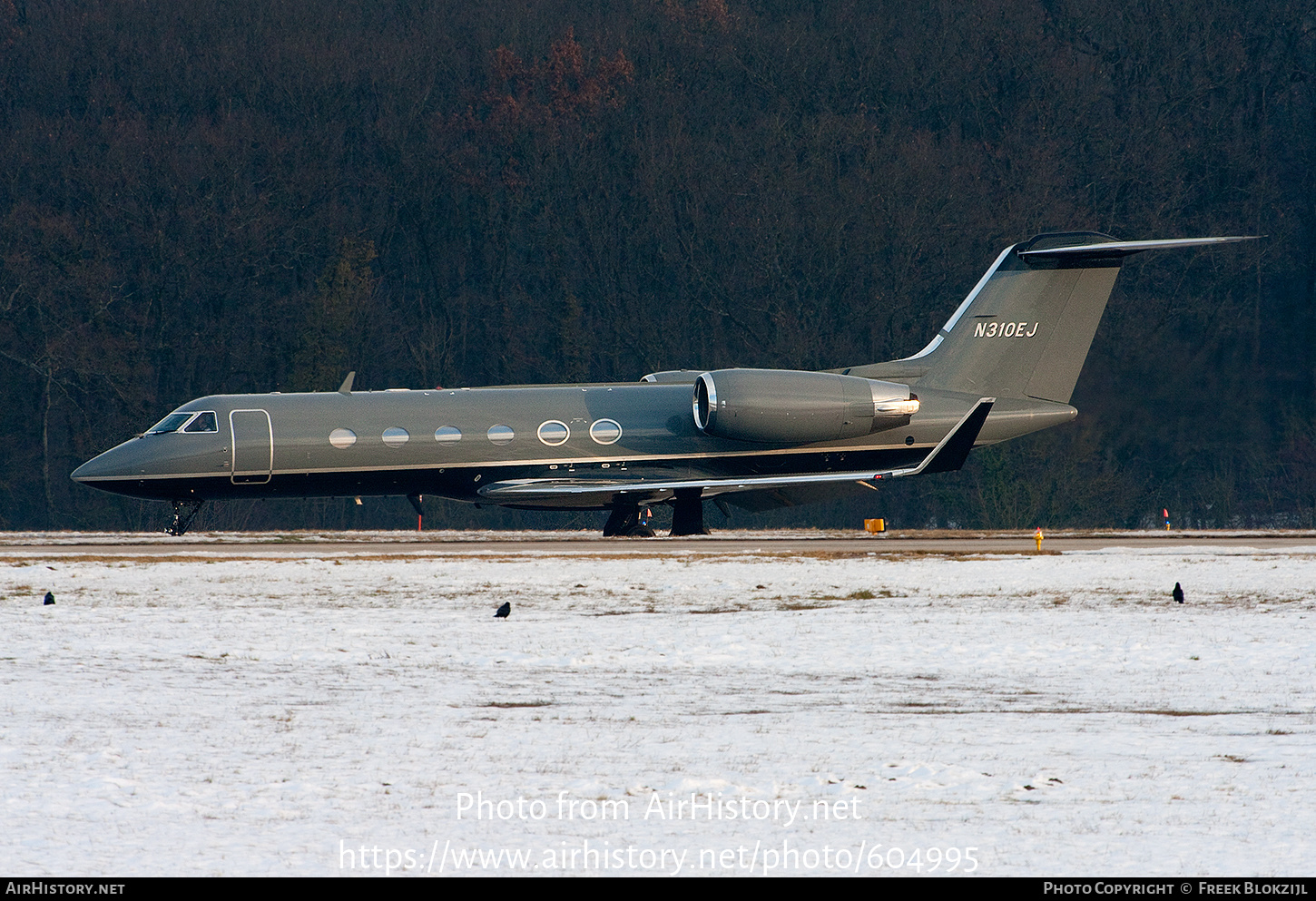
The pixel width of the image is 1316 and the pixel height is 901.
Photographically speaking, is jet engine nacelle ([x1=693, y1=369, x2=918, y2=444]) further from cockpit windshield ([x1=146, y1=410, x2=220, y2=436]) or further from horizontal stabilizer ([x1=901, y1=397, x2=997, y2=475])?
cockpit windshield ([x1=146, y1=410, x2=220, y2=436])

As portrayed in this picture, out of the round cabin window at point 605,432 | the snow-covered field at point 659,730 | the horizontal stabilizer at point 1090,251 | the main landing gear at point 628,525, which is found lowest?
the main landing gear at point 628,525

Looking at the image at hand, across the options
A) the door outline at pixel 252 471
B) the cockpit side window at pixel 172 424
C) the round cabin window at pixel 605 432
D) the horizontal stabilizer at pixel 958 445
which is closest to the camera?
the horizontal stabilizer at pixel 958 445

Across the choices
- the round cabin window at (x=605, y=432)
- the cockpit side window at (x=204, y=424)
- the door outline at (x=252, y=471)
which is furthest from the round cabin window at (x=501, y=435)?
the cockpit side window at (x=204, y=424)

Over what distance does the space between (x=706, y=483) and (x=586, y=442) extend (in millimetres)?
2231

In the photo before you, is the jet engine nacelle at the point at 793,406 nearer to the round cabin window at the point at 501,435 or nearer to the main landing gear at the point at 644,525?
the main landing gear at the point at 644,525

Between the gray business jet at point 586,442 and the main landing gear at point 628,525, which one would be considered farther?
the main landing gear at point 628,525

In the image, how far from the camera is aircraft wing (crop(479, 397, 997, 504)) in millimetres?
24688

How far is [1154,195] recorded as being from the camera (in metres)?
46.2

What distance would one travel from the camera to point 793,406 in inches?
1020

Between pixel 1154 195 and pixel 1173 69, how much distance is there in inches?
157

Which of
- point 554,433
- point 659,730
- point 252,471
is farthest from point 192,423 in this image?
point 659,730

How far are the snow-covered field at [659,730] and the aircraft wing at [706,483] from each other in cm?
649

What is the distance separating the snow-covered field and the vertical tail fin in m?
10.5

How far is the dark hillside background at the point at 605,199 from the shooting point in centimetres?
4441
